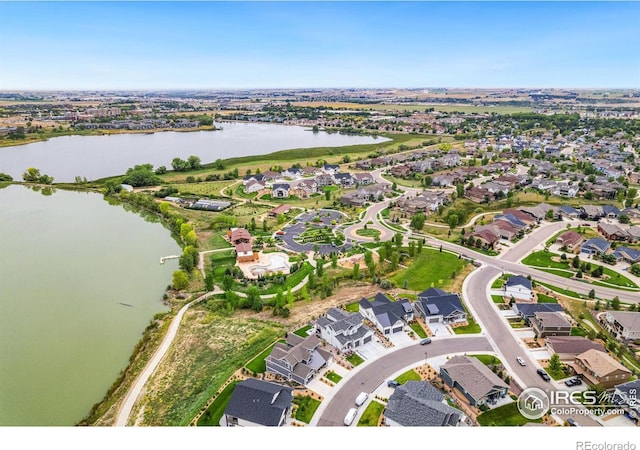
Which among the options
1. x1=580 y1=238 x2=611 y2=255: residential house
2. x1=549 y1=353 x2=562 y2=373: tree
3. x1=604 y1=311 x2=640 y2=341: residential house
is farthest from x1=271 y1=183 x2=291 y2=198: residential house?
x1=549 y1=353 x2=562 y2=373: tree

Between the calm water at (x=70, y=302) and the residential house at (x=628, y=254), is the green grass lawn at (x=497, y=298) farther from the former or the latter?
the calm water at (x=70, y=302)

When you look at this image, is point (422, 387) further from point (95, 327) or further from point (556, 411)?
point (95, 327)

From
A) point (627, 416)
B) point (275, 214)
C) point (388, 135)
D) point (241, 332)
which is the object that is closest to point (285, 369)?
point (241, 332)

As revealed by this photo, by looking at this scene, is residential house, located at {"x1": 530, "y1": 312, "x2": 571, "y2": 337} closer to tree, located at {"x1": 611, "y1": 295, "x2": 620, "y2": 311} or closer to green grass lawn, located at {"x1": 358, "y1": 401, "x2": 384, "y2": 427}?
tree, located at {"x1": 611, "y1": 295, "x2": 620, "y2": 311}

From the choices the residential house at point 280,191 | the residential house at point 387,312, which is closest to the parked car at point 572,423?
the residential house at point 387,312

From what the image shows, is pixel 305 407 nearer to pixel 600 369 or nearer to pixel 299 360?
pixel 299 360

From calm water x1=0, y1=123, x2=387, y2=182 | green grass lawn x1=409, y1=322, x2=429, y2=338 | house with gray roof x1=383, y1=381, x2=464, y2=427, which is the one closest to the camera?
house with gray roof x1=383, y1=381, x2=464, y2=427

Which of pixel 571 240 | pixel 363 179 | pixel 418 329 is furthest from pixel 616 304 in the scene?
pixel 363 179
